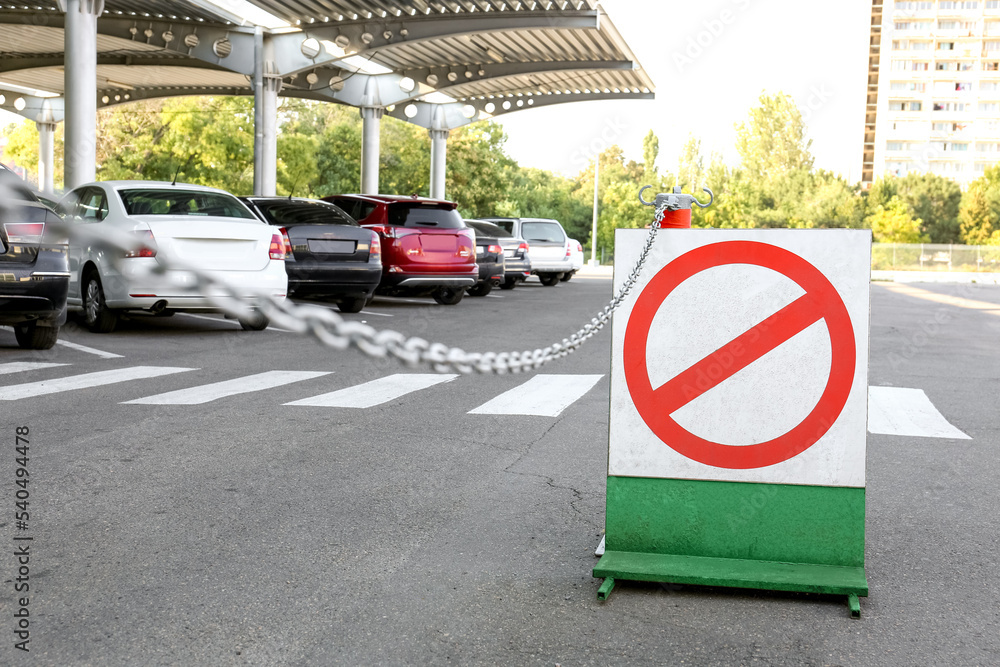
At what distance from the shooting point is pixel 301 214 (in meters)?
16.0

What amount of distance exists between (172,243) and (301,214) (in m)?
4.41

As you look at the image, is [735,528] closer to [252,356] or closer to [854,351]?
[854,351]

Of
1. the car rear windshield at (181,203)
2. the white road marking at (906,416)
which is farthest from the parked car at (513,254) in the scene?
the white road marking at (906,416)

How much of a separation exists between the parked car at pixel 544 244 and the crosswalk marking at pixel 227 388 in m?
19.5

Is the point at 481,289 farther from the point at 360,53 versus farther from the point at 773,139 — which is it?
the point at 773,139

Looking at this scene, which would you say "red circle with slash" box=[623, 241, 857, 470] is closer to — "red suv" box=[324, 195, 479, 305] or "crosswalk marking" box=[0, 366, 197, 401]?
"crosswalk marking" box=[0, 366, 197, 401]

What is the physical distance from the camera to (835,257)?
153 inches

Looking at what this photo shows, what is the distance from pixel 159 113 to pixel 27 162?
622 centimetres

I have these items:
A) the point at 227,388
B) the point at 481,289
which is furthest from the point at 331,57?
the point at 227,388

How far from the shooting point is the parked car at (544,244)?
97.0 feet

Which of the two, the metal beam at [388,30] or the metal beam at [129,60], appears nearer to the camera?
the metal beam at [388,30]

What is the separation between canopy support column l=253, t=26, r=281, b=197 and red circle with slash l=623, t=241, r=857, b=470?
23.0 meters

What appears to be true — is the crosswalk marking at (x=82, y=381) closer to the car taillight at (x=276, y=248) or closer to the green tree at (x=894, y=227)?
the car taillight at (x=276, y=248)

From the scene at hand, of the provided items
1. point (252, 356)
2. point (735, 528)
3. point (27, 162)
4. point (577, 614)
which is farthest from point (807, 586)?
point (27, 162)
